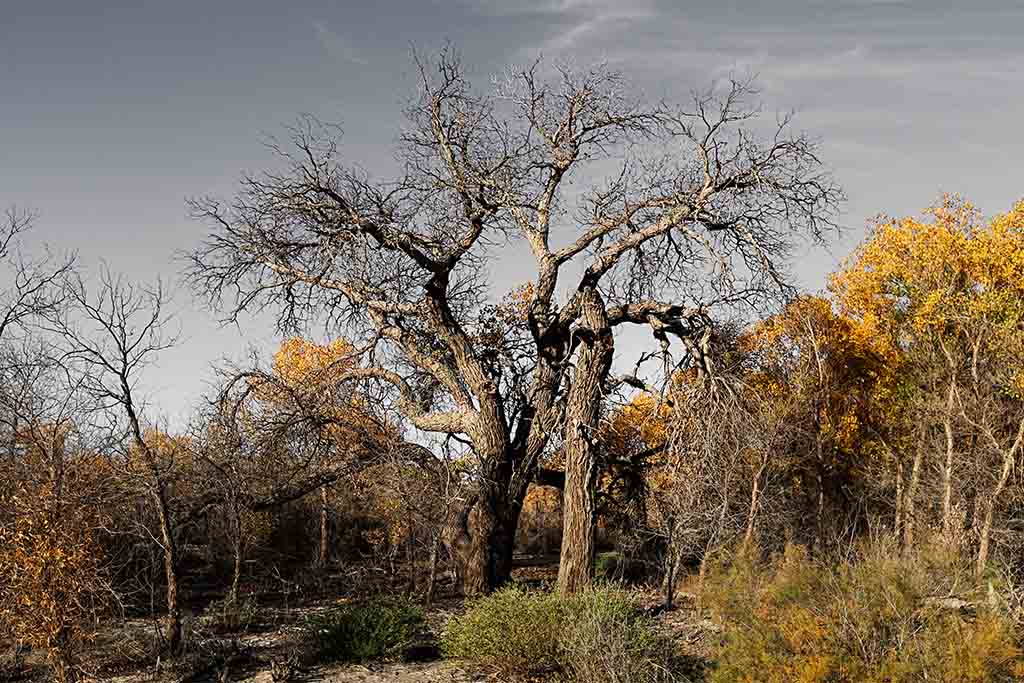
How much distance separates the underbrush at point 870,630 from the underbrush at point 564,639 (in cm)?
71

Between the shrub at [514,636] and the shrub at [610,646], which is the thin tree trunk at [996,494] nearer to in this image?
the shrub at [610,646]

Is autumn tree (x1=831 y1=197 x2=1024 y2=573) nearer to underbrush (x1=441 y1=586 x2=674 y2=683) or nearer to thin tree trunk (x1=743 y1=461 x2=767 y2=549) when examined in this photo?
thin tree trunk (x1=743 y1=461 x2=767 y2=549)

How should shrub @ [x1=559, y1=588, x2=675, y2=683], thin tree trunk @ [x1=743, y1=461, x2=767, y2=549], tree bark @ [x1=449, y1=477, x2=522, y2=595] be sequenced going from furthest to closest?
thin tree trunk @ [x1=743, y1=461, x2=767, y2=549] < tree bark @ [x1=449, y1=477, x2=522, y2=595] < shrub @ [x1=559, y1=588, x2=675, y2=683]

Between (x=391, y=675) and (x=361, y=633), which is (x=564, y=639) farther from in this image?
(x=361, y=633)

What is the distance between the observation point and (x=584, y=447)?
12.7m

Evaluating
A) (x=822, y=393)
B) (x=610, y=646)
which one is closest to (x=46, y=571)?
(x=610, y=646)

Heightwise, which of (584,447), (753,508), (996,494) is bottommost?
(753,508)

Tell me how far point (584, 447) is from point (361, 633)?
392cm

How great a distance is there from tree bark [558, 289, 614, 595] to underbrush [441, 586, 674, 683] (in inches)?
112

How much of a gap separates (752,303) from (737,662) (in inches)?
273

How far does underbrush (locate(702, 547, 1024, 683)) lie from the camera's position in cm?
665

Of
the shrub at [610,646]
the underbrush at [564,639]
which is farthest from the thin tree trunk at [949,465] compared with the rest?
the shrub at [610,646]

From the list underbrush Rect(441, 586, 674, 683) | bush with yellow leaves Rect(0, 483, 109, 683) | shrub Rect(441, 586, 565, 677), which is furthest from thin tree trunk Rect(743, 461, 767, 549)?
bush with yellow leaves Rect(0, 483, 109, 683)

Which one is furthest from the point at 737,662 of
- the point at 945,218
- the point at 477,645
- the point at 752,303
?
the point at 945,218
